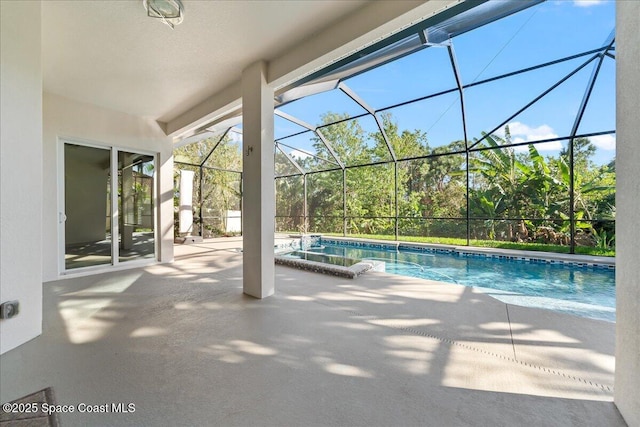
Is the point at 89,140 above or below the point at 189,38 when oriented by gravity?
below

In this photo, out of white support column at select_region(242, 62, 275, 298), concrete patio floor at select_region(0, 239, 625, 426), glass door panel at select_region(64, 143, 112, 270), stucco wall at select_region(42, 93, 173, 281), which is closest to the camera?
concrete patio floor at select_region(0, 239, 625, 426)

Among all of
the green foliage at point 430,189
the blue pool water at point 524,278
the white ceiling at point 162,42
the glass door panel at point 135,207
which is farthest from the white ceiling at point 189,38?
the green foliage at point 430,189

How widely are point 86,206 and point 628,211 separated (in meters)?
6.71

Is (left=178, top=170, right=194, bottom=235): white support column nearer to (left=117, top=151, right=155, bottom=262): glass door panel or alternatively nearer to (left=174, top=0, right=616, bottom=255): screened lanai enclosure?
(left=174, top=0, right=616, bottom=255): screened lanai enclosure

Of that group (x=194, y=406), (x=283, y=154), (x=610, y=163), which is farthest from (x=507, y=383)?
(x=283, y=154)

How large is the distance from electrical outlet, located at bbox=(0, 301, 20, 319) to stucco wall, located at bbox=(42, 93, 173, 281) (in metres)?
2.64

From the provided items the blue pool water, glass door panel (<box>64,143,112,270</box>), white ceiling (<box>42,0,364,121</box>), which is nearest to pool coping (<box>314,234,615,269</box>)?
the blue pool water

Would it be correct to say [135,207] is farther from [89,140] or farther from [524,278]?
[524,278]

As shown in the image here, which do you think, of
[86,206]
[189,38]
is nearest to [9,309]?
[189,38]

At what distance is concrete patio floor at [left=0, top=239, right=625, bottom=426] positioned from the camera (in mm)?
1435

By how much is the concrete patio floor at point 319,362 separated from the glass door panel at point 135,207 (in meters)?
2.04

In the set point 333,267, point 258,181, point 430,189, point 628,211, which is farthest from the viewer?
point 430,189

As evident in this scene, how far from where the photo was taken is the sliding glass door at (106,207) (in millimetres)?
4520

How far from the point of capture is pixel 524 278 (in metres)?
5.30
